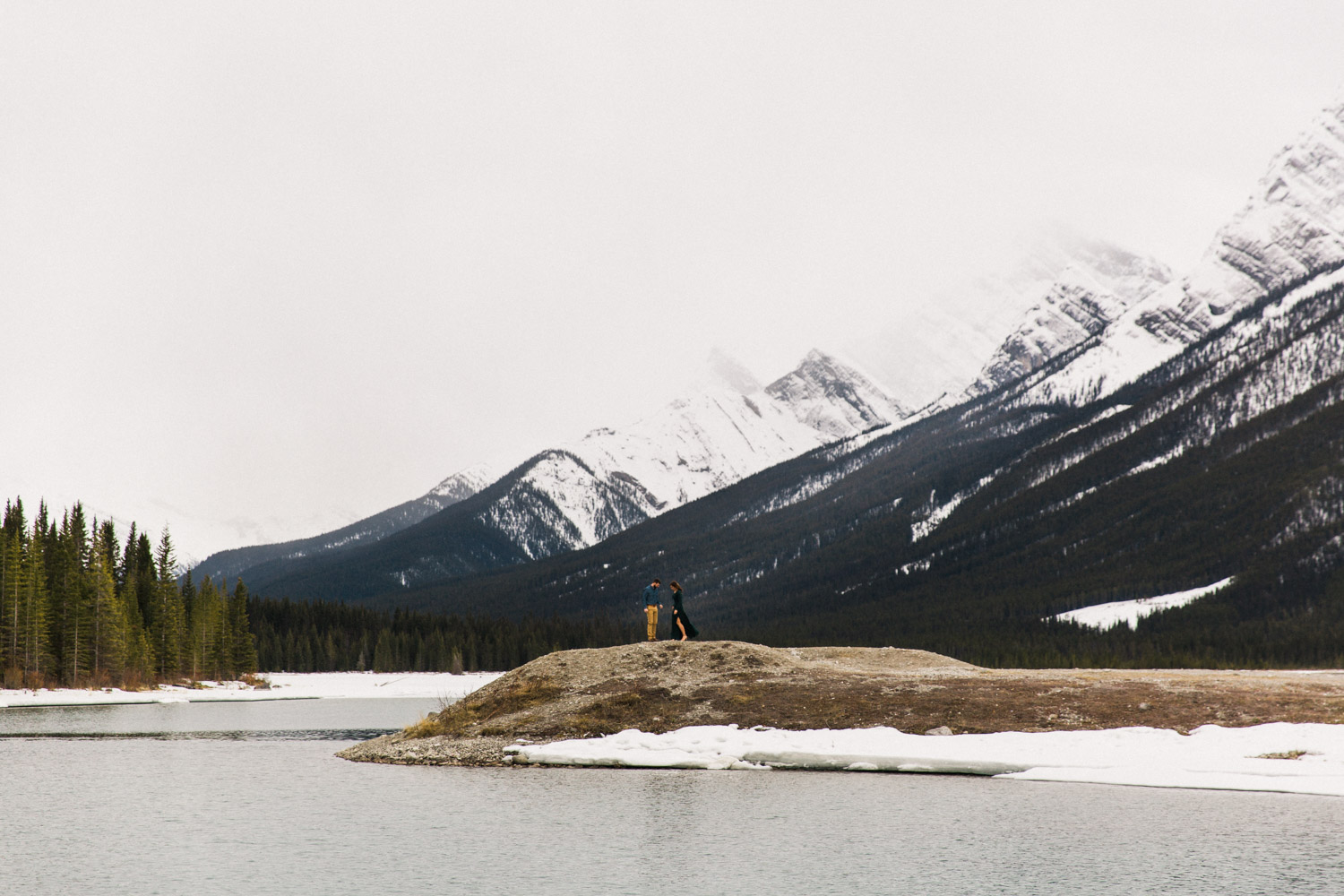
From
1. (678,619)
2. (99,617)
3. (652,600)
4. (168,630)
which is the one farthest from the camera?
(168,630)

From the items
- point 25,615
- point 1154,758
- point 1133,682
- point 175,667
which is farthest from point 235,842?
point 175,667

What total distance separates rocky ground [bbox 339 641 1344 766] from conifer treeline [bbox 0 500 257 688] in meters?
72.9

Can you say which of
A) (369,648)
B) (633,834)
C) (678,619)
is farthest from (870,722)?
(369,648)

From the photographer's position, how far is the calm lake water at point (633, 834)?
64.6 feet

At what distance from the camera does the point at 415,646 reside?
187m

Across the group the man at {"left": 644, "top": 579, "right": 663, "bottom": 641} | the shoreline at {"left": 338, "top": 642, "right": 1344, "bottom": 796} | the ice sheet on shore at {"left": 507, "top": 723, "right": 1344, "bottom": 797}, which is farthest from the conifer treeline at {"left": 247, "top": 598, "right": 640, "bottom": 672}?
the ice sheet on shore at {"left": 507, "top": 723, "right": 1344, "bottom": 797}

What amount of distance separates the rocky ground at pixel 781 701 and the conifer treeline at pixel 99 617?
72.9m

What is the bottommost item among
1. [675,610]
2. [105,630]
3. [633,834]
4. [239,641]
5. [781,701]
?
[633,834]

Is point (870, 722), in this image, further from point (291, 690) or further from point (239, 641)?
point (239, 641)

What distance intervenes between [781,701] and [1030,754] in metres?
10.2

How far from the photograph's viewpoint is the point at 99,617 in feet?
366

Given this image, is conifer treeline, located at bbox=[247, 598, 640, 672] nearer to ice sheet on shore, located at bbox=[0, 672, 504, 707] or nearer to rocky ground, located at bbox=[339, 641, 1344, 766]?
ice sheet on shore, located at bbox=[0, 672, 504, 707]

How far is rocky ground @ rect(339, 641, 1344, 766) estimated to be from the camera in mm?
39906

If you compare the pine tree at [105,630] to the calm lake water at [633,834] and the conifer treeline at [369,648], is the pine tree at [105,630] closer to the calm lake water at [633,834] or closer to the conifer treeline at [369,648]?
the conifer treeline at [369,648]
